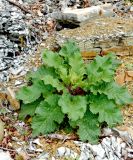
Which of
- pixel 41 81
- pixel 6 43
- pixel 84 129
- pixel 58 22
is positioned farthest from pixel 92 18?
pixel 84 129

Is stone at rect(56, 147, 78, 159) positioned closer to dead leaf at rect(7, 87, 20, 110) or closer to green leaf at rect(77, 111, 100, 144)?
green leaf at rect(77, 111, 100, 144)

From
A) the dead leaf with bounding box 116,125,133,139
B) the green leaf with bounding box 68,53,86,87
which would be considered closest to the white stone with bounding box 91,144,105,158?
the dead leaf with bounding box 116,125,133,139

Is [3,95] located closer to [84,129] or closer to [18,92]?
[18,92]

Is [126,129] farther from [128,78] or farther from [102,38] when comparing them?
[102,38]

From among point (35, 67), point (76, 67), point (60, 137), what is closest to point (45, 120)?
point (60, 137)

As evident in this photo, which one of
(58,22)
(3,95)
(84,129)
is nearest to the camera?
(84,129)

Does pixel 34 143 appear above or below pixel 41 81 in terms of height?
below
